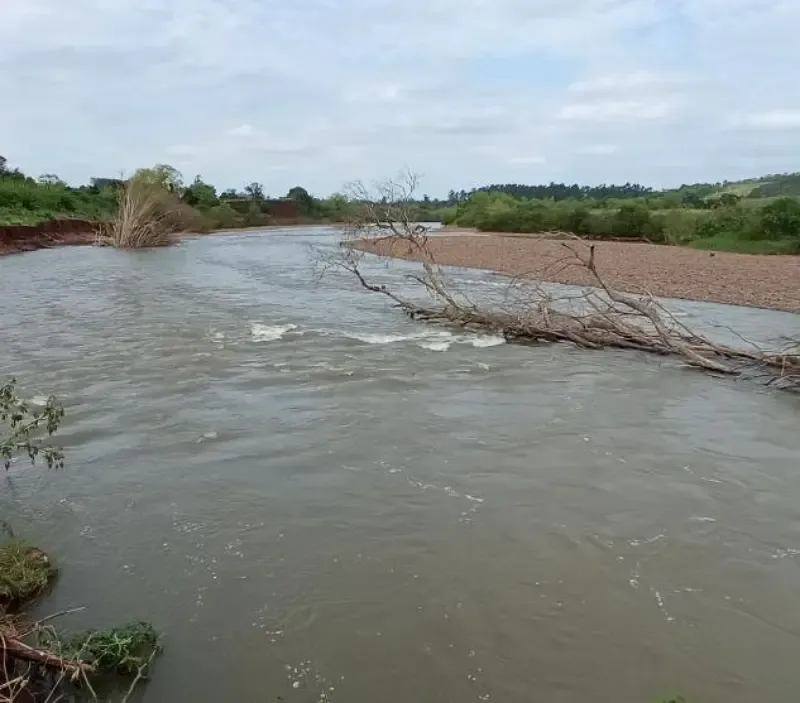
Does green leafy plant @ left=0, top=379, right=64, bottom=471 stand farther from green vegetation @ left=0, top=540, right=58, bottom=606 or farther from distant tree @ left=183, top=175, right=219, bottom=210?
distant tree @ left=183, top=175, right=219, bottom=210

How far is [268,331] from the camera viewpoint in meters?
16.5

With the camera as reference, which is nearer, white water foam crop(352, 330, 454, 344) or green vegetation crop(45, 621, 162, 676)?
green vegetation crop(45, 621, 162, 676)

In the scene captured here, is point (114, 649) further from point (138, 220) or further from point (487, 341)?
point (138, 220)

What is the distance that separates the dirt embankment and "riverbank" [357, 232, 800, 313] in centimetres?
1965

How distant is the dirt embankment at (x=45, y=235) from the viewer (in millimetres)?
39375

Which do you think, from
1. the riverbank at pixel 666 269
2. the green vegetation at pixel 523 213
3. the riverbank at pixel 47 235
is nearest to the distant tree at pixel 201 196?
the green vegetation at pixel 523 213

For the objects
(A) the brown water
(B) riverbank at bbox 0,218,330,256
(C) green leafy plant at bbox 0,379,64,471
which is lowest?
(A) the brown water

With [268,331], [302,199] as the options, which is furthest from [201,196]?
[268,331]

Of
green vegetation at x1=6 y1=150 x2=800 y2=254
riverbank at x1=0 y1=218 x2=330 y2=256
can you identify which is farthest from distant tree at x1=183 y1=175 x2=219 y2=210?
riverbank at x1=0 y1=218 x2=330 y2=256

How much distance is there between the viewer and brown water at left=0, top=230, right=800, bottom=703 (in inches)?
191

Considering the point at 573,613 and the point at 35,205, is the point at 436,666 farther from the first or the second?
the point at 35,205

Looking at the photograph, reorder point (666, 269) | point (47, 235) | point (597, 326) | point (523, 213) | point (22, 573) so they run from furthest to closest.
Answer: point (523, 213)
point (47, 235)
point (666, 269)
point (597, 326)
point (22, 573)

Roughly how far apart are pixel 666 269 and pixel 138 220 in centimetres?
2953

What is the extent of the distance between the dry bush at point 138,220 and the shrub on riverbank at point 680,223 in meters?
23.4
